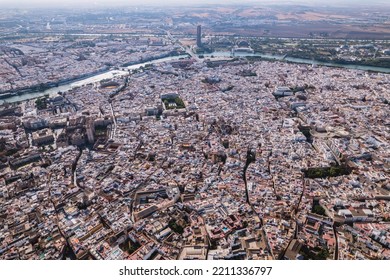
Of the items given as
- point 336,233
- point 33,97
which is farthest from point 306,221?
point 33,97

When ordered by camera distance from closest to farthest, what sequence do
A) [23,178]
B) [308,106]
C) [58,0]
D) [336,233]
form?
[336,233] < [23,178] < [308,106] < [58,0]

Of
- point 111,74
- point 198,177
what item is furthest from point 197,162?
point 111,74

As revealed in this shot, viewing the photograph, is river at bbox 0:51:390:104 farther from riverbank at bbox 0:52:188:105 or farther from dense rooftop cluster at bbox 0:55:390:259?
dense rooftop cluster at bbox 0:55:390:259

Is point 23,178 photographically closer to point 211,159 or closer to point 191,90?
point 211,159

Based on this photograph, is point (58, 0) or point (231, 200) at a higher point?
point (58, 0)

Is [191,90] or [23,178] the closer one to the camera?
[23,178]

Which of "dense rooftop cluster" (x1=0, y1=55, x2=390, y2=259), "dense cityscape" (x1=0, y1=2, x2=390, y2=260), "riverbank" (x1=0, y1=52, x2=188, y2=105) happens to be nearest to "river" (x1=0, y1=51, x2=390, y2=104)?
"riverbank" (x1=0, y1=52, x2=188, y2=105)

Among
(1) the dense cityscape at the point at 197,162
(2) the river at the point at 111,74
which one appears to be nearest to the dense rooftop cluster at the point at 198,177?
(1) the dense cityscape at the point at 197,162

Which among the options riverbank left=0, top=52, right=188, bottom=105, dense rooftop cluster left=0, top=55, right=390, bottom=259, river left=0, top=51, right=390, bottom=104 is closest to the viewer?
dense rooftop cluster left=0, top=55, right=390, bottom=259

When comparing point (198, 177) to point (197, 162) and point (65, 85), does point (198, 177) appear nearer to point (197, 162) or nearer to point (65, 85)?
point (197, 162)
